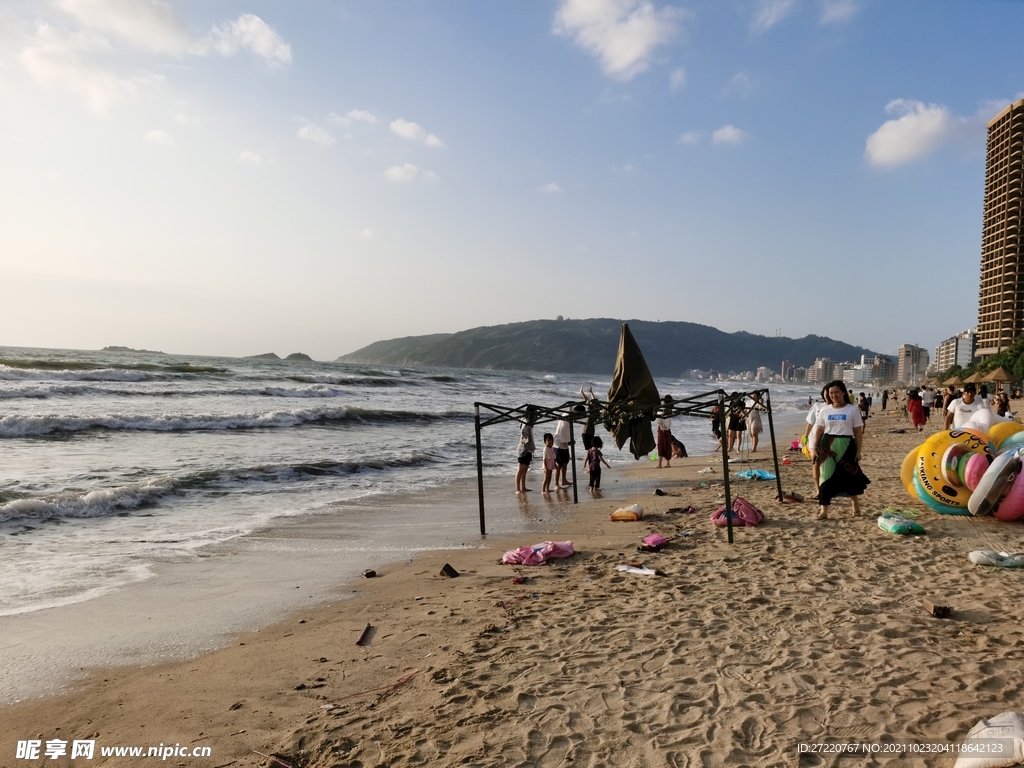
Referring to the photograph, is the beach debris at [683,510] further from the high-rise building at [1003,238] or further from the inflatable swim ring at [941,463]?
the high-rise building at [1003,238]

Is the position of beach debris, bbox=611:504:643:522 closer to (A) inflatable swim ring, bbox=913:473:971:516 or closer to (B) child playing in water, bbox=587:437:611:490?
(B) child playing in water, bbox=587:437:611:490

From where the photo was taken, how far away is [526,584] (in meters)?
6.25

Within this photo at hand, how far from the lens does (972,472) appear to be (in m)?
7.53

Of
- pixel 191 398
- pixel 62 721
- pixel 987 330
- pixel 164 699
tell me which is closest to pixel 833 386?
pixel 164 699

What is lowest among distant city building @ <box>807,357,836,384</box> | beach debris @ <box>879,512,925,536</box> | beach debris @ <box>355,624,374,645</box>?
distant city building @ <box>807,357,836,384</box>

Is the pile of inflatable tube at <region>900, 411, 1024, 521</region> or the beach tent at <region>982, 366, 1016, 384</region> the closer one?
the pile of inflatable tube at <region>900, 411, 1024, 521</region>

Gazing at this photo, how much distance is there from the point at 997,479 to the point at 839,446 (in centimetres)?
169

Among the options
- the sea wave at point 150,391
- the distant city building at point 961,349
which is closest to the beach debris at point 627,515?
the sea wave at point 150,391

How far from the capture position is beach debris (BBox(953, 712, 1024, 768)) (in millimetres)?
2754

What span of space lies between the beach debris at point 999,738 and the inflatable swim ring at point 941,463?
555 cm

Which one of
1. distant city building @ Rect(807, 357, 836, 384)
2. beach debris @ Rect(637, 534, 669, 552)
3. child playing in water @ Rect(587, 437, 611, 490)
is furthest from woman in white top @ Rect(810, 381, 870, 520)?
distant city building @ Rect(807, 357, 836, 384)

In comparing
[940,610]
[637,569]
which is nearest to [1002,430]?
[940,610]

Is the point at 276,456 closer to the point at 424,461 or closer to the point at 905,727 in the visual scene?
the point at 424,461

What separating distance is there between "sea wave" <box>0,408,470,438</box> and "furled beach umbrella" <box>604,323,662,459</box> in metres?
17.1
